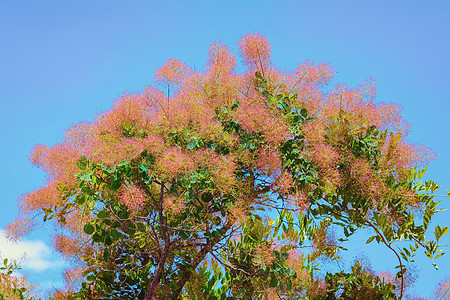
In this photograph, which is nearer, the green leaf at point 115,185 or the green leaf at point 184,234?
the green leaf at point 115,185

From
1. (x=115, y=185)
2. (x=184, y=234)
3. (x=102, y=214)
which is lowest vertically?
(x=184, y=234)

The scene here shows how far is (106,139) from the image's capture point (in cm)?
424

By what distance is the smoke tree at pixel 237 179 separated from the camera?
3957 mm

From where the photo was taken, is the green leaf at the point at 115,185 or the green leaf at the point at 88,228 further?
the green leaf at the point at 88,228

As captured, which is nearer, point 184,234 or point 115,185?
point 115,185

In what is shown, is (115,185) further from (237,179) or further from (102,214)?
(237,179)

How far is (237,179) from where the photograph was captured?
4.47 meters

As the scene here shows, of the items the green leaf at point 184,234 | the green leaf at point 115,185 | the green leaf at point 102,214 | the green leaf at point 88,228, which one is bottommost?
the green leaf at point 184,234

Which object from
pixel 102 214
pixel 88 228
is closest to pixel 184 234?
pixel 102 214

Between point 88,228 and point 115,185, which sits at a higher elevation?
point 115,185

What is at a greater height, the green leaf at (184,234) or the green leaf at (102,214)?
the green leaf at (102,214)

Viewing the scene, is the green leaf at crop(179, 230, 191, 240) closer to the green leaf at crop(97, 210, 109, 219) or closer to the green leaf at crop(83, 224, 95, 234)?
the green leaf at crop(97, 210, 109, 219)

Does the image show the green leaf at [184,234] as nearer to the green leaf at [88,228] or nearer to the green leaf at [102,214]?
the green leaf at [102,214]

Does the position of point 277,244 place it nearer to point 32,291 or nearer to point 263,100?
point 263,100
